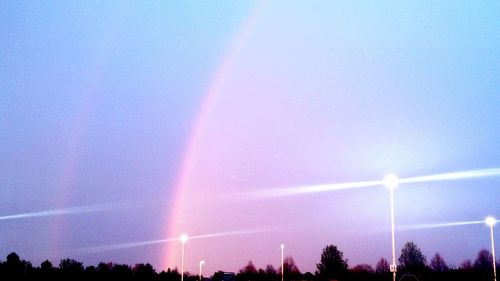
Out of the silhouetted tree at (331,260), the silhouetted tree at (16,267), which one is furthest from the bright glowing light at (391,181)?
the silhouetted tree at (331,260)

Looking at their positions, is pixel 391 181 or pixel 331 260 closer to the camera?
pixel 391 181

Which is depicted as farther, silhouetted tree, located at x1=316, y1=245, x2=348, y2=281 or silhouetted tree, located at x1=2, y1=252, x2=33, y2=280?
silhouetted tree, located at x1=316, y1=245, x2=348, y2=281

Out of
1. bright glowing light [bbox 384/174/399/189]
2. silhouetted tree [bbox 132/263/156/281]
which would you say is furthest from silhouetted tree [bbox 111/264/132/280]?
bright glowing light [bbox 384/174/399/189]

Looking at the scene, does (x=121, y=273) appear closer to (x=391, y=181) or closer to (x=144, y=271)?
(x=144, y=271)

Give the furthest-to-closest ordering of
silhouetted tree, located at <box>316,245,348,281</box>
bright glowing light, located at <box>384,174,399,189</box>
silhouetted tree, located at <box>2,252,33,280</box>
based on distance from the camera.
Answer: silhouetted tree, located at <box>316,245,348,281</box>
silhouetted tree, located at <box>2,252,33,280</box>
bright glowing light, located at <box>384,174,399,189</box>

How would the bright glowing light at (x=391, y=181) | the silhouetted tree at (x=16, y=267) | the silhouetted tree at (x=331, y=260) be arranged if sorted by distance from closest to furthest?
the bright glowing light at (x=391, y=181) → the silhouetted tree at (x=16, y=267) → the silhouetted tree at (x=331, y=260)

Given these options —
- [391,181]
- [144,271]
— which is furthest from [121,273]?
[391,181]

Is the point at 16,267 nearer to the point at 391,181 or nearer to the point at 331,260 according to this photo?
the point at 331,260

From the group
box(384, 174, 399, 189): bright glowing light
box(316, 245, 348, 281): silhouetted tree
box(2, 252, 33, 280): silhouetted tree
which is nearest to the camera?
box(384, 174, 399, 189): bright glowing light

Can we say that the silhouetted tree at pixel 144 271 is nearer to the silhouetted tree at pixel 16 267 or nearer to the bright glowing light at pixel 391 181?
the silhouetted tree at pixel 16 267

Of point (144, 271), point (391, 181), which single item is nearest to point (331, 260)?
point (144, 271)

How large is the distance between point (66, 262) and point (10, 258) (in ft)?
92.0

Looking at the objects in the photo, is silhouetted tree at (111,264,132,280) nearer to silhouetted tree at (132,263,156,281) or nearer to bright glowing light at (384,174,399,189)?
silhouetted tree at (132,263,156,281)

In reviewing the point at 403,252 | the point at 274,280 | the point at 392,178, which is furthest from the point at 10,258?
the point at 392,178
